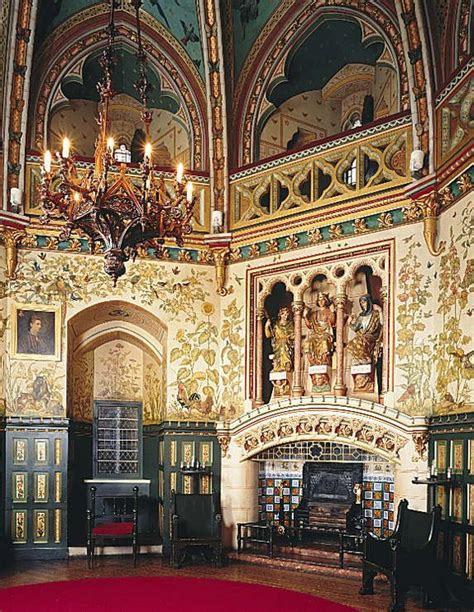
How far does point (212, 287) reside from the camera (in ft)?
47.6

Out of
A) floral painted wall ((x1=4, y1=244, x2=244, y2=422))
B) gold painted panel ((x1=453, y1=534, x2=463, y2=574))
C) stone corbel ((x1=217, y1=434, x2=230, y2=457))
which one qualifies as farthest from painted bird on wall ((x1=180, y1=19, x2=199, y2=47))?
gold painted panel ((x1=453, y1=534, x2=463, y2=574))

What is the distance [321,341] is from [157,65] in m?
5.70

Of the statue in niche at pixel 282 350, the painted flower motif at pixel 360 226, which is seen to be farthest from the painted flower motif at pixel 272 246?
the painted flower motif at pixel 360 226

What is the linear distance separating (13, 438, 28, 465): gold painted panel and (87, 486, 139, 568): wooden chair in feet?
3.83

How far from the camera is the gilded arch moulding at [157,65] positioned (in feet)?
47.3

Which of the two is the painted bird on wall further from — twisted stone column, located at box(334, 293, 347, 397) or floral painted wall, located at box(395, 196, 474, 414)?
floral painted wall, located at box(395, 196, 474, 414)

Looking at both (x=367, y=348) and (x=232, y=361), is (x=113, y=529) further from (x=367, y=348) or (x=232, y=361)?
(x=367, y=348)

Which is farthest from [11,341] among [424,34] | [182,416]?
[424,34]

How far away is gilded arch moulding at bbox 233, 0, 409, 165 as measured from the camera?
12.9 m

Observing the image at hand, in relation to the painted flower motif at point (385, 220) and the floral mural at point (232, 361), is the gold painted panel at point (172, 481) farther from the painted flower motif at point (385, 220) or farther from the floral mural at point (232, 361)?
the painted flower motif at point (385, 220)

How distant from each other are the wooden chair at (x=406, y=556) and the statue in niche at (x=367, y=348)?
2195 mm

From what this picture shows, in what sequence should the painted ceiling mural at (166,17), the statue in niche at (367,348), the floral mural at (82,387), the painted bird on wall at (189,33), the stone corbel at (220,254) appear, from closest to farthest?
the statue in niche at (367,348) → the painted ceiling mural at (166,17) → the stone corbel at (220,254) → the painted bird on wall at (189,33) → the floral mural at (82,387)

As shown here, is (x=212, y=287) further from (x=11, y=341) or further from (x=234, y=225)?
(x=11, y=341)

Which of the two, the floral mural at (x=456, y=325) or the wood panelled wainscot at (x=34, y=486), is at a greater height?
the floral mural at (x=456, y=325)
